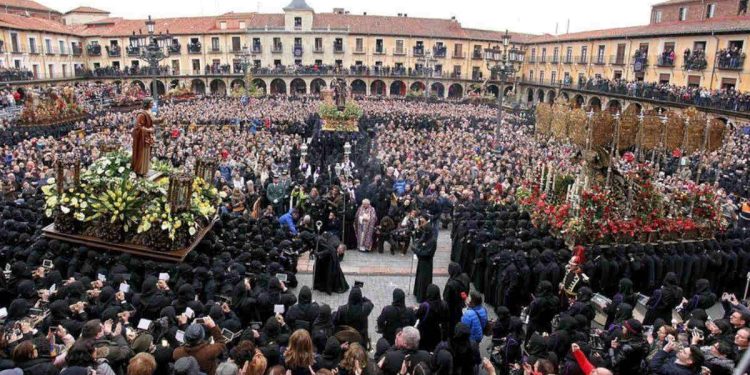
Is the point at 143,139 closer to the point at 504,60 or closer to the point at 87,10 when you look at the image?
the point at 504,60

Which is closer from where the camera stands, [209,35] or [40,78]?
[40,78]

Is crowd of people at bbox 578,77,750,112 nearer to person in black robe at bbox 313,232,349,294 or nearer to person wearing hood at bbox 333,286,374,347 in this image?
person in black robe at bbox 313,232,349,294

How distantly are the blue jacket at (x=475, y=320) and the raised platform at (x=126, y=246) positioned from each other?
5016 millimetres

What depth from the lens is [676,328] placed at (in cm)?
683

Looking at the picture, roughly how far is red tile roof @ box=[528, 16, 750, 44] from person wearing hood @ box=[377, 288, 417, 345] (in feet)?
104

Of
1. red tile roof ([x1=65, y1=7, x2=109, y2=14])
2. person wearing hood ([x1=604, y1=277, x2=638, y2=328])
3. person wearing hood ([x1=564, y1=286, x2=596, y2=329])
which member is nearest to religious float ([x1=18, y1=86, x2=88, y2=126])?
person wearing hood ([x1=564, y1=286, x2=596, y2=329])

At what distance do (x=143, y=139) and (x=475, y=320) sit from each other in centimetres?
675

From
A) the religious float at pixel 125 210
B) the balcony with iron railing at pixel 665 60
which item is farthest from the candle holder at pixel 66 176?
the balcony with iron railing at pixel 665 60

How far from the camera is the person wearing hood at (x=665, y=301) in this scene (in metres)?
7.89

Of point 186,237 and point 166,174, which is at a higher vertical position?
point 166,174

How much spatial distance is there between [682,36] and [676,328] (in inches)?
1376

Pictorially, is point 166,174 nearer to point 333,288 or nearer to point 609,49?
point 333,288

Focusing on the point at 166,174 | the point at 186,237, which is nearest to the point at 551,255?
the point at 186,237

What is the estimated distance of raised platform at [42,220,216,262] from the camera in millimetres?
8961
